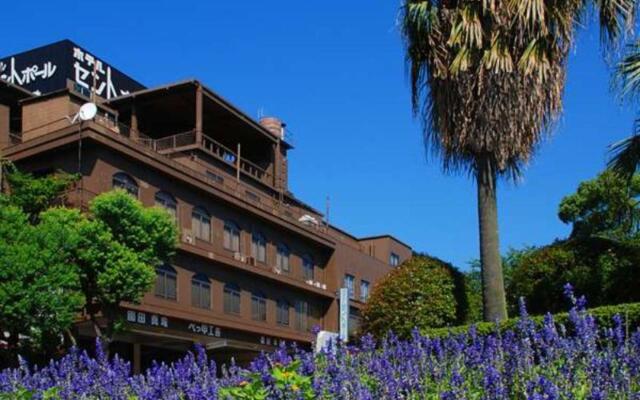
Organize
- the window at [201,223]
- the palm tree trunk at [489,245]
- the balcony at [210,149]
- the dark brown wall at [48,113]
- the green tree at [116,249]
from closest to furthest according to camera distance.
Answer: the palm tree trunk at [489,245] → the green tree at [116,249] → the dark brown wall at [48,113] → the window at [201,223] → the balcony at [210,149]

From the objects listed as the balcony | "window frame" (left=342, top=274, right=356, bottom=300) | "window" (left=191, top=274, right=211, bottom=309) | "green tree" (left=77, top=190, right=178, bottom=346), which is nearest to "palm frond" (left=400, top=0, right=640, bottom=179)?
"green tree" (left=77, top=190, right=178, bottom=346)

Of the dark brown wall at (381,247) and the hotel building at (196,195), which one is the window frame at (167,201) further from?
the dark brown wall at (381,247)

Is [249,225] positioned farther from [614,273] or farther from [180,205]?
[614,273]

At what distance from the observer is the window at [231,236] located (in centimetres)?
3848

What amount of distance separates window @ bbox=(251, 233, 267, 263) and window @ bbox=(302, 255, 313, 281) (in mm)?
4307

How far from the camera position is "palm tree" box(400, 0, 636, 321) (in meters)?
15.1

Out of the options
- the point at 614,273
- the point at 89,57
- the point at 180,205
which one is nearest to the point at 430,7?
the point at 614,273

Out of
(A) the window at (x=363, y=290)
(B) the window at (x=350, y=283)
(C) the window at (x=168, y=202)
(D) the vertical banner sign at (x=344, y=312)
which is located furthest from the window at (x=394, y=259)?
(C) the window at (x=168, y=202)

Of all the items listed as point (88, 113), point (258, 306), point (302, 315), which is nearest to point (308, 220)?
point (302, 315)

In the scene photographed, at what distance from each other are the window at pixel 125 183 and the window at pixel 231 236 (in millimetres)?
6667

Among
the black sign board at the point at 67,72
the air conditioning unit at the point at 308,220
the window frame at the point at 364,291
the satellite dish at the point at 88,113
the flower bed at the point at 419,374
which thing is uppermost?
the black sign board at the point at 67,72

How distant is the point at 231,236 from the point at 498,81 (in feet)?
82.1

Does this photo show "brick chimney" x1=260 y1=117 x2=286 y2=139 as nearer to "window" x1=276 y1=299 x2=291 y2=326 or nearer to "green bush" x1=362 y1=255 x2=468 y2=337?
"window" x1=276 y1=299 x2=291 y2=326

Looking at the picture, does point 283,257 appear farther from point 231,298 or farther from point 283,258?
point 231,298
